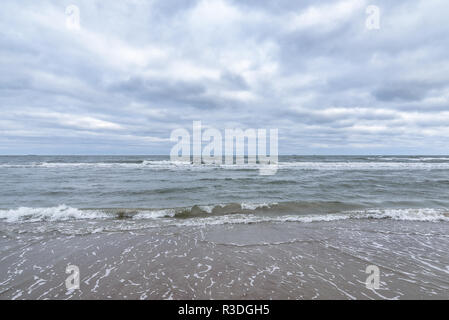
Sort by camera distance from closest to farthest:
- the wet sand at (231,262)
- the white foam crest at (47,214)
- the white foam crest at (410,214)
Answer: the wet sand at (231,262) < the white foam crest at (47,214) < the white foam crest at (410,214)

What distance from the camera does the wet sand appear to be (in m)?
3.91

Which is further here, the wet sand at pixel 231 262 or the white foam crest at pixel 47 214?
the white foam crest at pixel 47 214

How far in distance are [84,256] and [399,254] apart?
26.9 feet

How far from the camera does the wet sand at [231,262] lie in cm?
391

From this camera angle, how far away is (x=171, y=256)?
540 centimetres

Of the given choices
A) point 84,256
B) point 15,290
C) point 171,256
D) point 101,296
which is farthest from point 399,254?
point 15,290

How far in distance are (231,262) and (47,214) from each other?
340 inches

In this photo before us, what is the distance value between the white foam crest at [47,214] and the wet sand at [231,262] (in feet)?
5.48
